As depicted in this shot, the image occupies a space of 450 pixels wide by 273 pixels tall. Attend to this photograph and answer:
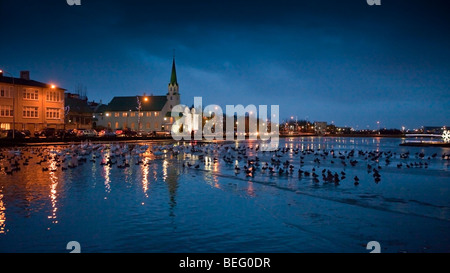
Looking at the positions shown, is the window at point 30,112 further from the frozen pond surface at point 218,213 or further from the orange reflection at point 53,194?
the frozen pond surface at point 218,213

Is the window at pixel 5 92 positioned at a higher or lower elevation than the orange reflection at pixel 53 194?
higher

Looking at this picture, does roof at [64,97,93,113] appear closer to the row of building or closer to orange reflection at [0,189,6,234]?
the row of building

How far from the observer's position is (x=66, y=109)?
316 ft

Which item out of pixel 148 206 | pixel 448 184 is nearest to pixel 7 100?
pixel 148 206

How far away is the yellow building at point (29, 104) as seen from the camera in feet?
206

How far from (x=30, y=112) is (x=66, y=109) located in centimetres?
3036

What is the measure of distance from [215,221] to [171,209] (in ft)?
6.97

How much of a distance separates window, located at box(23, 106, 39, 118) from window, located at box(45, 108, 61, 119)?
2321 millimetres

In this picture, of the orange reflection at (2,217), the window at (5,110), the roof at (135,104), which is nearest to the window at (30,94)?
the window at (5,110)

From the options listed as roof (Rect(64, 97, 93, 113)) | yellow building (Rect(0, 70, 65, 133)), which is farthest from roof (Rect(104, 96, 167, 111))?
yellow building (Rect(0, 70, 65, 133))

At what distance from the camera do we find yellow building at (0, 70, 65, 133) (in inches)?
2467

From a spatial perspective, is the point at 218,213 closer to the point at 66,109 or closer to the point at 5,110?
the point at 5,110

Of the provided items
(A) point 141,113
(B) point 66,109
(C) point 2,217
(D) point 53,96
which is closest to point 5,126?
(D) point 53,96
